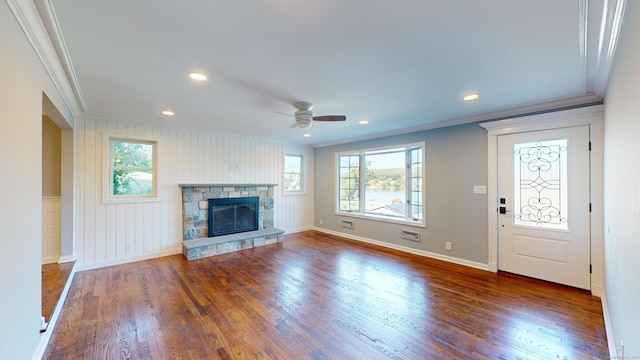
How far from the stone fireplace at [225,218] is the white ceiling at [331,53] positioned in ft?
6.76

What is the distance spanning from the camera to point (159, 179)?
4.69 metres

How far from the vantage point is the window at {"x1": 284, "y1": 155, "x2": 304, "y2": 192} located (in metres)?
6.72

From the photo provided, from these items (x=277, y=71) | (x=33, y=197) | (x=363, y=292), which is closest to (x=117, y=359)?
(x=33, y=197)

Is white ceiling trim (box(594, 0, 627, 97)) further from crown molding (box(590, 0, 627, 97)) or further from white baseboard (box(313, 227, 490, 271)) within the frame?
white baseboard (box(313, 227, 490, 271))

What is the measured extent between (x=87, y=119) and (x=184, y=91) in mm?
2376

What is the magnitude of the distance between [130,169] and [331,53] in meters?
4.27

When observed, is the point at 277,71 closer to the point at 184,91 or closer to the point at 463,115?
the point at 184,91

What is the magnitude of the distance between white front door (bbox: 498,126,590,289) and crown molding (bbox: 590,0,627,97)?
1.05 metres

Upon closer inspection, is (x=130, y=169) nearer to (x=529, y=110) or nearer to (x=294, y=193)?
(x=294, y=193)

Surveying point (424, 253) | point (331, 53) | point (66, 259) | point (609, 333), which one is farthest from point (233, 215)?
Answer: point (609, 333)

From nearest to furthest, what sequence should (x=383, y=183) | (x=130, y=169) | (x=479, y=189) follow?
(x=479, y=189), (x=130, y=169), (x=383, y=183)

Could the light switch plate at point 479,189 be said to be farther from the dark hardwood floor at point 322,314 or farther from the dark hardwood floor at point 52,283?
the dark hardwood floor at point 52,283

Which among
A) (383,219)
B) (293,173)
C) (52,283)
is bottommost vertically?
(52,283)

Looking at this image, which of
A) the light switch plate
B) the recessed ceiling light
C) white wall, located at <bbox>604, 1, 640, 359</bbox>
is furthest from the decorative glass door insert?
the recessed ceiling light
